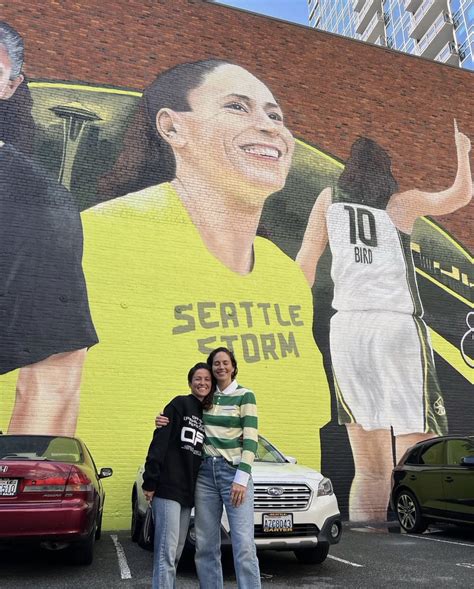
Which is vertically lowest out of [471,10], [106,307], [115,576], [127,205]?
A: [115,576]

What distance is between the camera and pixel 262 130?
12484 millimetres

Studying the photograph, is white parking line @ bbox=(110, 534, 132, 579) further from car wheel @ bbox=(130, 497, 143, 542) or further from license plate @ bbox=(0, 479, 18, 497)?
license plate @ bbox=(0, 479, 18, 497)

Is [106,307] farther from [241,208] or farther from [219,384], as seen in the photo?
[219,384]

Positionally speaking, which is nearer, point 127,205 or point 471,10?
point 127,205

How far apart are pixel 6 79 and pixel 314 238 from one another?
22.4 ft

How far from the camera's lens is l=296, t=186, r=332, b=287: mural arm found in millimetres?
12055

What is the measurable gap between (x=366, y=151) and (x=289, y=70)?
8.39 ft

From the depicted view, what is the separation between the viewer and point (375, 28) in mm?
47469

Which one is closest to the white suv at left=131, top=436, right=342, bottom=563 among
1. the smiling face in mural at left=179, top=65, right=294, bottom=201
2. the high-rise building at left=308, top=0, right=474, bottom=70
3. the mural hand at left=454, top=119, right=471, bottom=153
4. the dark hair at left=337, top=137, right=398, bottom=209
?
the smiling face in mural at left=179, top=65, right=294, bottom=201

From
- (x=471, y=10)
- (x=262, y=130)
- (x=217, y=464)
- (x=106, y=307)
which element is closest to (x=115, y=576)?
(x=217, y=464)

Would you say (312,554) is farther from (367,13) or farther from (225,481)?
(367,13)

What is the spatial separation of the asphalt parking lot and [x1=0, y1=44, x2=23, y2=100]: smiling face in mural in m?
8.09

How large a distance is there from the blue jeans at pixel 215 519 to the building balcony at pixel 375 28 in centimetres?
4953

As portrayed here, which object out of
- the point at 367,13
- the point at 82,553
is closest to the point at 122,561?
the point at 82,553
